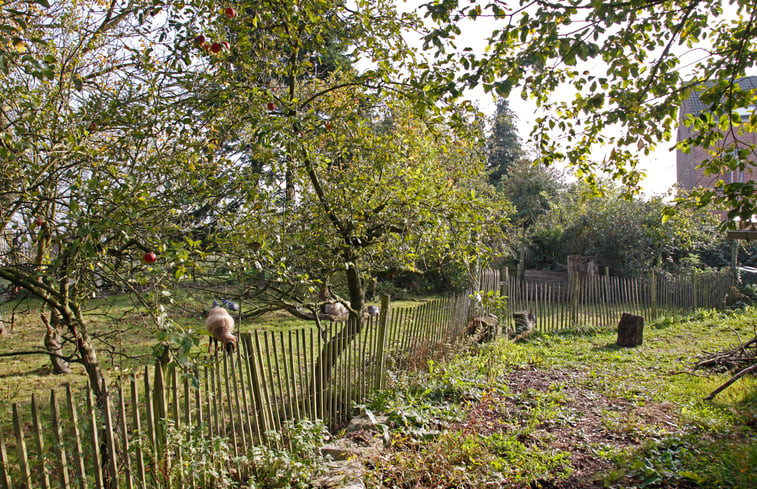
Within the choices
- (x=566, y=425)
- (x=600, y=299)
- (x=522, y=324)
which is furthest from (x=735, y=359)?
(x=600, y=299)

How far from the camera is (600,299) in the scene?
1103 centimetres

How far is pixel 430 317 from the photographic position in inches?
252

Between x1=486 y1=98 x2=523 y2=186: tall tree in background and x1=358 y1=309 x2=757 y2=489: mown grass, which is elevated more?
x1=486 y1=98 x2=523 y2=186: tall tree in background

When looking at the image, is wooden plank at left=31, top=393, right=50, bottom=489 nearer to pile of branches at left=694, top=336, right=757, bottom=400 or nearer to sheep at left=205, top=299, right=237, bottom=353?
sheep at left=205, top=299, right=237, bottom=353

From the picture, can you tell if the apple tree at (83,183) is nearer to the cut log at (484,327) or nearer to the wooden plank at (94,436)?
the wooden plank at (94,436)

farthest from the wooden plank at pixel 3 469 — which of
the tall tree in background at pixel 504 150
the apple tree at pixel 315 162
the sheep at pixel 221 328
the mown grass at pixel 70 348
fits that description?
the tall tree in background at pixel 504 150

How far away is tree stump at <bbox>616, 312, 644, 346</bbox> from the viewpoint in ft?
29.1

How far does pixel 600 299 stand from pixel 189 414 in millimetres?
10160

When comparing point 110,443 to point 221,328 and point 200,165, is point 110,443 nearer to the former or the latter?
point 200,165

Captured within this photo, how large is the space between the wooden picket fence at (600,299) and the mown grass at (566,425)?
2628mm

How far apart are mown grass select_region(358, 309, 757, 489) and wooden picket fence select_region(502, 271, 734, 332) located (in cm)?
263

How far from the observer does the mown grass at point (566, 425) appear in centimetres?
353

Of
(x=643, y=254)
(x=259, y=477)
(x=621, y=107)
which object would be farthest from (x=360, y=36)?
(x=643, y=254)

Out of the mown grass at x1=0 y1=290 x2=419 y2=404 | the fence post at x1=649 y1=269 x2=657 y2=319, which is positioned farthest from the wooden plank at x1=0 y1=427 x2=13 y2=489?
the fence post at x1=649 y1=269 x2=657 y2=319
